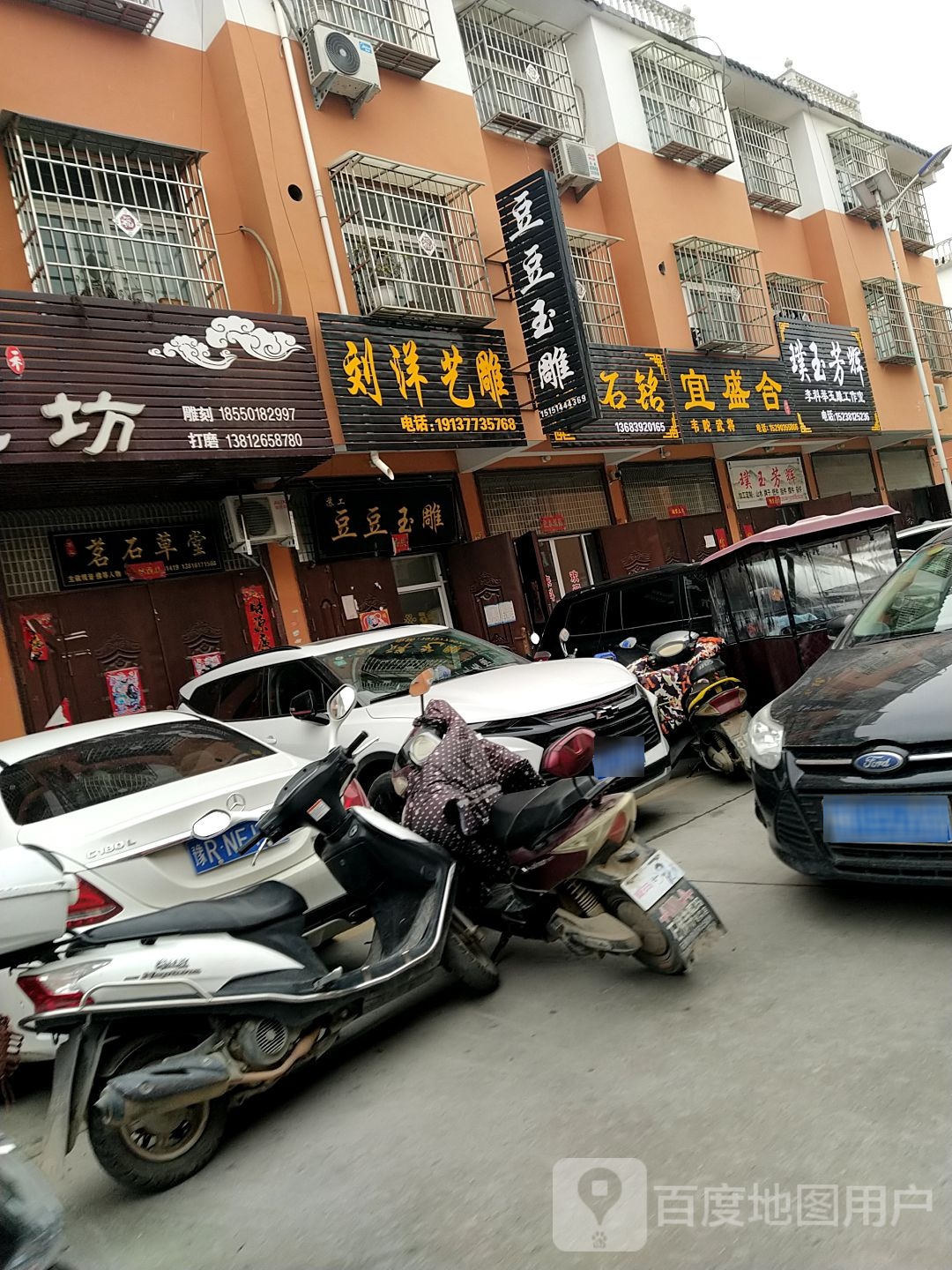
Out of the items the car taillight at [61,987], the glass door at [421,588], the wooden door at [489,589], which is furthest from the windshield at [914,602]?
the glass door at [421,588]

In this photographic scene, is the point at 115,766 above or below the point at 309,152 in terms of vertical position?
below

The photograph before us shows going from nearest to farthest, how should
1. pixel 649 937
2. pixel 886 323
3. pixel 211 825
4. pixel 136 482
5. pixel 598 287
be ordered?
pixel 211 825 < pixel 649 937 < pixel 136 482 < pixel 598 287 < pixel 886 323

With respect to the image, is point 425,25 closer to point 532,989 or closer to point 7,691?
point 7,691

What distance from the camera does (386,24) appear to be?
11109mm

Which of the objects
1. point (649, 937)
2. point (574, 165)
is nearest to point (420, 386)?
point (574, 165)

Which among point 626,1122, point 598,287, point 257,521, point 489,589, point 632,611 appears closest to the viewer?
point 626,1122

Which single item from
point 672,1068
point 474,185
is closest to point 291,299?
point 474,185

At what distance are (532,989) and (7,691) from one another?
6.45 metres

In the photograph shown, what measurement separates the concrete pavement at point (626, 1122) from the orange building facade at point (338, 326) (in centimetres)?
427

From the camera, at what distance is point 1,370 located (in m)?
7.02

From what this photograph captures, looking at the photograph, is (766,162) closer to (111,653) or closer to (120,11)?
(120,11)

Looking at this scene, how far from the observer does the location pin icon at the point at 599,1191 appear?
7.65 feet

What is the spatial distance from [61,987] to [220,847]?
101 cm

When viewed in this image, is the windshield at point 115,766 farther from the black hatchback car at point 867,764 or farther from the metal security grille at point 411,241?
the metal security grille at point 411,241
